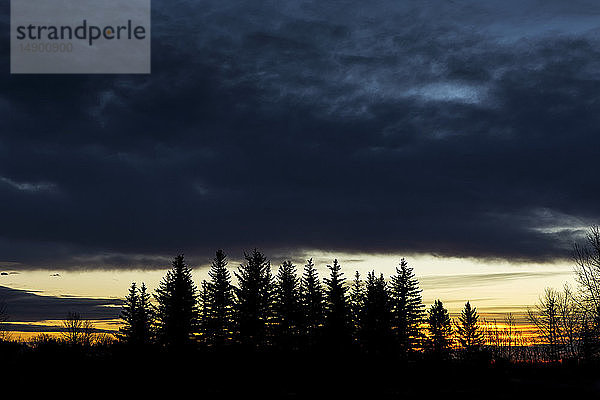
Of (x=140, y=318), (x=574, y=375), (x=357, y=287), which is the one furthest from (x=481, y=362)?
(x=357, y=287)

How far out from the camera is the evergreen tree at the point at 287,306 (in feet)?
201

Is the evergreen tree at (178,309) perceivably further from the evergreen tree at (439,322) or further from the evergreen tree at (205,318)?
the evergreen tree at (439,322)

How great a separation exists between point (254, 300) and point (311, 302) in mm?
7923

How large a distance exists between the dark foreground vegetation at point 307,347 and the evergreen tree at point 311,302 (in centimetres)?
14

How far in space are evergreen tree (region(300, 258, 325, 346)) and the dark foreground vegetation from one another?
138 mm

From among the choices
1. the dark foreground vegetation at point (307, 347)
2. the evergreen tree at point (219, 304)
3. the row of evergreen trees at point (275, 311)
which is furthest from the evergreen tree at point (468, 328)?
the evergreen tree at point (219, 304)

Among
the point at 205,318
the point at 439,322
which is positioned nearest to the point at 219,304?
the point at 205,318

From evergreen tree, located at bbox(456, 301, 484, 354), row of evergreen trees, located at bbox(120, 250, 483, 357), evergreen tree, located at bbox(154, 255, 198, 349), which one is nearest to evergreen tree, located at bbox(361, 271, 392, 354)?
row of evergreen trees, located at bbox(120, 250, 483, 357)

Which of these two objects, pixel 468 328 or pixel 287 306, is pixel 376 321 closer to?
pixel 287 306

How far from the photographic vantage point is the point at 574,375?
19.1 meters

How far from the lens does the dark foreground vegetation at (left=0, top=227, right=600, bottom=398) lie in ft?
65.0

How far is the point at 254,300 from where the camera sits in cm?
6234

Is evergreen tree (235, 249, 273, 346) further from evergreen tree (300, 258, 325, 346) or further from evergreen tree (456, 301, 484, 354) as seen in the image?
evergreen tree (456, 301, 484, 354)

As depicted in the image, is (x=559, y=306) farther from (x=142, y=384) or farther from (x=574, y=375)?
(x=142, y=384)
